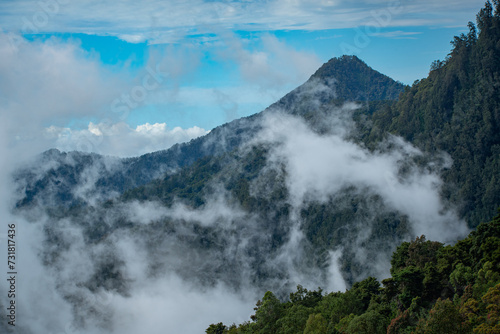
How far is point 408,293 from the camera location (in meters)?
55.2

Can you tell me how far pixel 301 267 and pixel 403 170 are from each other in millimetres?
51974

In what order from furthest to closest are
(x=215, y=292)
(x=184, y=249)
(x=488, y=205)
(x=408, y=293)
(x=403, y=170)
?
(x=184, y=249)
(x=215, y=292)
(x=403, y=170)
(x=488, y=205)
(x=408, y=293)

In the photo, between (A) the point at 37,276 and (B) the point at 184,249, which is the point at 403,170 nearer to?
(B) the point at 184,249

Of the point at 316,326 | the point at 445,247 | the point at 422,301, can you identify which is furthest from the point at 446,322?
the point at 445,247

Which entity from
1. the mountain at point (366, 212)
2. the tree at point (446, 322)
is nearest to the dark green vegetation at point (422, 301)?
the tree at point (446, 322)

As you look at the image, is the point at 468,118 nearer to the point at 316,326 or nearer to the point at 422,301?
the point at 422,301

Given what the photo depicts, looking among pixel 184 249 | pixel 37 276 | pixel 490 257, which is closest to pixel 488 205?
pixel 490 257

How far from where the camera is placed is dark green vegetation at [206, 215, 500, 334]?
39.7 meters

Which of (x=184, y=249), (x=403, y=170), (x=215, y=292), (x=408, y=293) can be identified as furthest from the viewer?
(x=184, y=249)

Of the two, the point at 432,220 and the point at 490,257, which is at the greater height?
the point at 432,220

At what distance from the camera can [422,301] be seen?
54.5 m

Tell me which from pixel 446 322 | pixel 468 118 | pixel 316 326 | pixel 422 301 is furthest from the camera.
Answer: pixel 468 118

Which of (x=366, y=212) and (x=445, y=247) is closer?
(x=445, y=247)

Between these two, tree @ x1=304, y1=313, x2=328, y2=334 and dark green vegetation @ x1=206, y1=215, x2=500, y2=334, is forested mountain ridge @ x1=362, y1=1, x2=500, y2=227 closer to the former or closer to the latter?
dark green vegetation @ x1=206, y1=215, x2=500, y2=334
